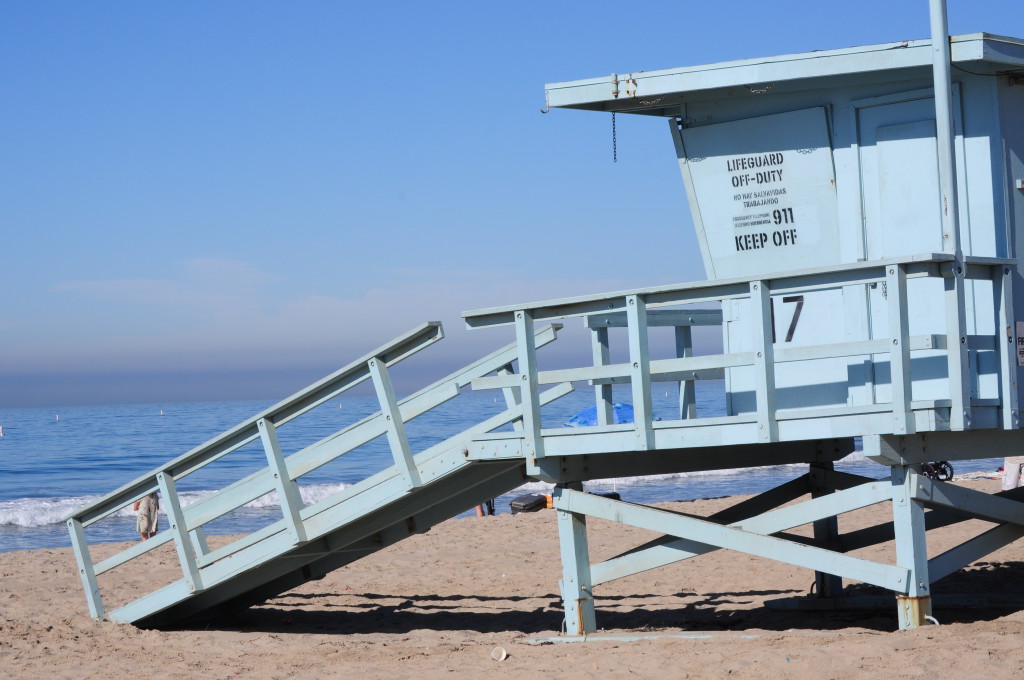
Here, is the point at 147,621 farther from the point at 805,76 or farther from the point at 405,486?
the point at 805,76

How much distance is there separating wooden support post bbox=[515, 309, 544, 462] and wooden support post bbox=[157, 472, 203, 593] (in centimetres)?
284

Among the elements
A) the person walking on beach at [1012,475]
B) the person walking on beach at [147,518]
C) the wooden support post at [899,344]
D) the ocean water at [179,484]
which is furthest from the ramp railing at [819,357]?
the person walking on beach at [147,518]

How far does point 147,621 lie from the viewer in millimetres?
9062

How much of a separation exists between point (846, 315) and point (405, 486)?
3187mm

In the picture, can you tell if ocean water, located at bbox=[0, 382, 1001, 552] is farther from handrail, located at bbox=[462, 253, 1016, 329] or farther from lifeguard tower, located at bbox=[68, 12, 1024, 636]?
handrail, located at bbox=[462, 253, 1016, 329]

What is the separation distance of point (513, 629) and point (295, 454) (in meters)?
2.45

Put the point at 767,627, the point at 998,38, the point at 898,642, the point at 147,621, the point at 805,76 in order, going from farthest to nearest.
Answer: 1. the point at 147,621
2. the point at 767,627
3. the point at 805,76
4. the point at 998,38
5. the point at 898,642

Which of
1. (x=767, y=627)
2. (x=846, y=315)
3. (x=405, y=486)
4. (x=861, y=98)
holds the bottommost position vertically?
(x=767, y=627)

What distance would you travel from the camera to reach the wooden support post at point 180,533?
332 inches

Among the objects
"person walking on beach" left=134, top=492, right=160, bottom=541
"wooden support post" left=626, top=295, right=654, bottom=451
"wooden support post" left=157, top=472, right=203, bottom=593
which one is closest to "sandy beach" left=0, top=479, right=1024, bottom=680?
"wooden support post" left=157, top=472, right=203, bottom=593

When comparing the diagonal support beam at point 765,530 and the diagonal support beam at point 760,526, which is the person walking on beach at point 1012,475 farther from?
the diagonal support beam at point 765,530

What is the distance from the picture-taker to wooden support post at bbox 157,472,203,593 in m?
8.42

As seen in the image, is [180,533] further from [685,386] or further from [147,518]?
[147,518]

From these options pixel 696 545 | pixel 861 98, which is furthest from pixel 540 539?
pixel 861 98
